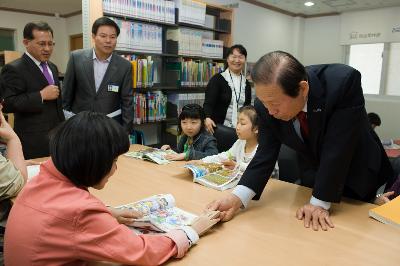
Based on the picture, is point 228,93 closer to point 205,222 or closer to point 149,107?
point 149,107

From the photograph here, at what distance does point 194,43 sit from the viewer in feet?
15.7

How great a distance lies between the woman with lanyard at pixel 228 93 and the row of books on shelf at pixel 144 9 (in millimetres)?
1278

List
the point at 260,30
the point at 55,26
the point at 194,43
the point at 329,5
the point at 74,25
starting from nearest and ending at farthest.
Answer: the point at 194,43 → the point at 329,5 → the point at 260,30 → the point at 74,25 → the point at 55,26

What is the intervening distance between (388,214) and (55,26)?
907 centimetres

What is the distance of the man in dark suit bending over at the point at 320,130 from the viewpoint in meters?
1.19

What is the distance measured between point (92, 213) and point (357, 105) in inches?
39.6

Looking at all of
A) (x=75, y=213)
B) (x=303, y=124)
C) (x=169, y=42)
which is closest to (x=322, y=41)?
(x=169, y=42)

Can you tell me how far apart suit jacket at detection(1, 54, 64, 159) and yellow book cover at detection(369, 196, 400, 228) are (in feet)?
7.30

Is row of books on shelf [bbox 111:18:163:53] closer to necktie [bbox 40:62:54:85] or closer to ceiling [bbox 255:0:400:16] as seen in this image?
necktie [bbox 40:62:54:85]

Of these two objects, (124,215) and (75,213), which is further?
(124,215)

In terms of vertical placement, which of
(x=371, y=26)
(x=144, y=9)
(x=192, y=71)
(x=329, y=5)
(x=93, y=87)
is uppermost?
(x=329, y=5)

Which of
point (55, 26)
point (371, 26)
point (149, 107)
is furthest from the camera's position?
point (55, 26)

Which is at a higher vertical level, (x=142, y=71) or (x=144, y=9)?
(x=144, y=9)

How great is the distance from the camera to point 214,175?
178 cm
